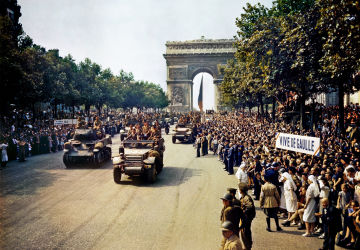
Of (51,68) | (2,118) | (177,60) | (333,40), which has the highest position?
(177,60)

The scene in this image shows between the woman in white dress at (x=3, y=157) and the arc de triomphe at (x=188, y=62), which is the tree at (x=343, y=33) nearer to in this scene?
the woman in white dress at (x=3, y=157)

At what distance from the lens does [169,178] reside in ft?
49.3

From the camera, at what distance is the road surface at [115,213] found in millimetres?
7777

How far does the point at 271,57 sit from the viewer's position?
18.8 m

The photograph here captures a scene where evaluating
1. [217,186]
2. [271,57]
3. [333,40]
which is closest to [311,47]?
[271,57]

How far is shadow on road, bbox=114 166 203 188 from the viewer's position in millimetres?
13758

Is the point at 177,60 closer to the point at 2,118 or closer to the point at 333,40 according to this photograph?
the point at 2,118

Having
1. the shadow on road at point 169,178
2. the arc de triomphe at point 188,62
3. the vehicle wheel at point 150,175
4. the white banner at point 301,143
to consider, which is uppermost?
the arc de triomphe at point 188,62

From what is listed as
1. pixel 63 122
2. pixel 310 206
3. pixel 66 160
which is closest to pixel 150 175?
pixel 66 160

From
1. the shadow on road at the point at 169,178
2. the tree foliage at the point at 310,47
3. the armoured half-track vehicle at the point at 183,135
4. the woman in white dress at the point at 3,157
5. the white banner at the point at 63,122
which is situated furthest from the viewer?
the armoured half-track vehicle at the point at 183,135

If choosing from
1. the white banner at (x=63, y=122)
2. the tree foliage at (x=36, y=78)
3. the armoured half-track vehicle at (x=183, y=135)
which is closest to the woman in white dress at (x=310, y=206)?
the tree foliage at (x=36, y=78)

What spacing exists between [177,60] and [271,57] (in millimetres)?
55846

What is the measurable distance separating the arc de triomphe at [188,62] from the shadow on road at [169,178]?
2238 inches

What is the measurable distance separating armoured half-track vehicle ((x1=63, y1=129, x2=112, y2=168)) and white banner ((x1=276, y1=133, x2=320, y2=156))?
10.1 metres
